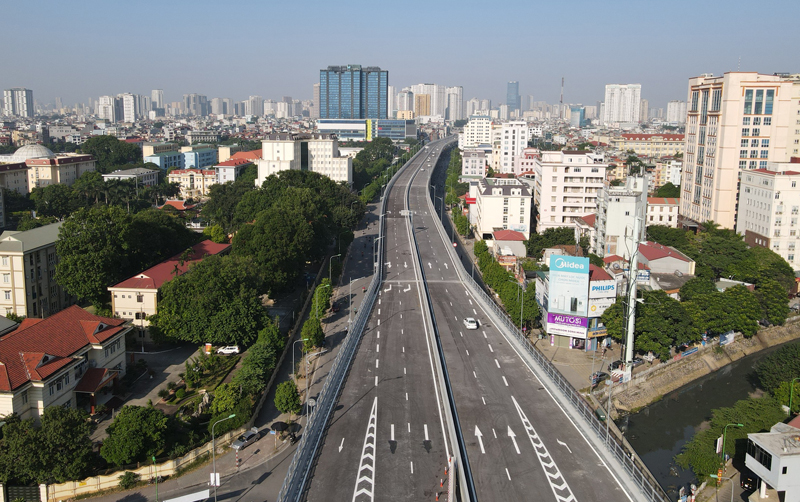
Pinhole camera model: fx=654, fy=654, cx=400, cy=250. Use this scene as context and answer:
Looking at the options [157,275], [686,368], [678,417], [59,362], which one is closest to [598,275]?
[686,368]

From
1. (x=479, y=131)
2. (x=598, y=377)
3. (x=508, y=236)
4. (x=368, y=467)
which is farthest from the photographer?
(x=479, y=131)

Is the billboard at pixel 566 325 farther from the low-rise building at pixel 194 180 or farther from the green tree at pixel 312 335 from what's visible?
the low-rise building at pixel 194 180

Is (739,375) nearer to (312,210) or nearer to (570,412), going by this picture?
(570,412)

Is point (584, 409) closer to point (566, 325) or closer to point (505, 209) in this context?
point (566, 325)

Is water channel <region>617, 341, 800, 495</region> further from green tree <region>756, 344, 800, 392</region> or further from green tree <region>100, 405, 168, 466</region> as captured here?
green tree <region>100, 405, 168, 466</region>

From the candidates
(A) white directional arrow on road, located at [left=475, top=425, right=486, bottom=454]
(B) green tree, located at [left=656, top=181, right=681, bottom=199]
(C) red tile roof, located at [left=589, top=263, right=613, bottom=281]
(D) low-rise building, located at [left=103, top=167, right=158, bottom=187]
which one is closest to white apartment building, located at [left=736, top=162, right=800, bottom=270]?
(B) green tree, located at [left=656, top=181, right=681, bottom=199]

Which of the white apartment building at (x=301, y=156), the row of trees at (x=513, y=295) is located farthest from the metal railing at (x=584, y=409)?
the white apartment building at (x=301, y=156)
